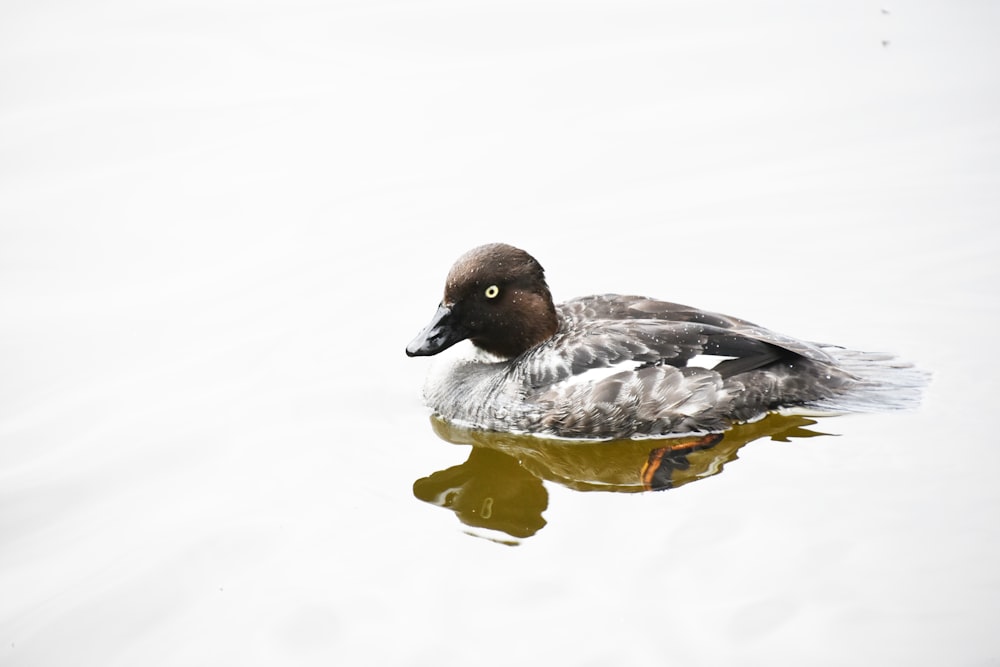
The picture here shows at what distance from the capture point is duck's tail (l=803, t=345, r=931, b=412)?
8.41 m

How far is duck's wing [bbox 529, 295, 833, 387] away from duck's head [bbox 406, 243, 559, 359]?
0.27m

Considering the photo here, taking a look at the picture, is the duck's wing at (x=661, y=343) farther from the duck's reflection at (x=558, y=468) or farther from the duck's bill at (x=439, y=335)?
the duck's bill at (x=439, y=335)

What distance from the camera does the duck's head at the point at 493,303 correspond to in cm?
883

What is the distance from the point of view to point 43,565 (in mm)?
7527

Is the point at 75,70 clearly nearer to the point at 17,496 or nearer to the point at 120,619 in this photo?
the point at 17,496

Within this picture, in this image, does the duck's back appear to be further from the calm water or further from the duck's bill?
the duck's bill

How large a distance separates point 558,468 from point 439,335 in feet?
4.58

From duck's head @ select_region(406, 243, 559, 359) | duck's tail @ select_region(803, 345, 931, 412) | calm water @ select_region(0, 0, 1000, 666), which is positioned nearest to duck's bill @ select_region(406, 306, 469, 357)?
duck's head @ select_region(406, 243, 559, 359)

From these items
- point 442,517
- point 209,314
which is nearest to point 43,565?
point 442,517

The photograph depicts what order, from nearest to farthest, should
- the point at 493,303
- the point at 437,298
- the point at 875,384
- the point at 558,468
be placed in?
the point at 558,468 < the point at 875,384 < the point at 493,303 < the point at 437,298

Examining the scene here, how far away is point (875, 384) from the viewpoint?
8.59 meters

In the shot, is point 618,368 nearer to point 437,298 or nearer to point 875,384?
point 875,384

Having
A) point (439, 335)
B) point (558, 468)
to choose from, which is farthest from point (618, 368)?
point (439, 335)

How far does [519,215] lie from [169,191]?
3.64 meters
